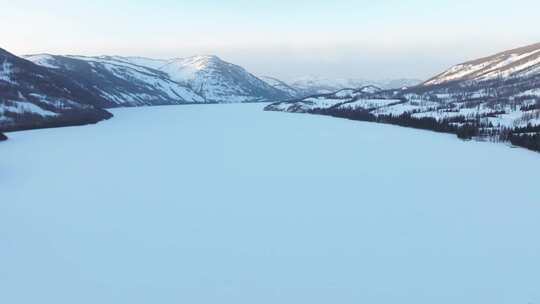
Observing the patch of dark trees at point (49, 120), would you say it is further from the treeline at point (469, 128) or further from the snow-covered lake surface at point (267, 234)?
the treeline at point (469, 128)

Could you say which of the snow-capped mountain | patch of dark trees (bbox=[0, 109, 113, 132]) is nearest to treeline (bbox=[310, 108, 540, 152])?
patch of dark trees (bbox=[0, 109, 113, 132])

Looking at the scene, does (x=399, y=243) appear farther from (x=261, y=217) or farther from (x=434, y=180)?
(x=434, y=180)

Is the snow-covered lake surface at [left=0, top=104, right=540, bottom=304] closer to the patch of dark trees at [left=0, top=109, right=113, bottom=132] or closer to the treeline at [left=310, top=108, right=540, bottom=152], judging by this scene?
the treeline at [left=310, top=108, right=540, bottom=152]

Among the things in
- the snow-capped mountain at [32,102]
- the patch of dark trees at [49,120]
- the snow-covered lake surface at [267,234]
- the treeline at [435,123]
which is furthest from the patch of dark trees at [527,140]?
the snow-capped mountain at [32,102]

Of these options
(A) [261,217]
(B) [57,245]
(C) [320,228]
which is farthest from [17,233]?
(C) [320,228]

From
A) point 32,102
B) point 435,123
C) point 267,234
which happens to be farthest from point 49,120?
point 267,234

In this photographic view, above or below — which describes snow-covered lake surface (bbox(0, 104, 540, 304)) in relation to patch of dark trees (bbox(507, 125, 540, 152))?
below

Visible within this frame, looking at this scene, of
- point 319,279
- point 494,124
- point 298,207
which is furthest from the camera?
point 494,124

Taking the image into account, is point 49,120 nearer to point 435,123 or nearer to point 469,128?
point 435,123
